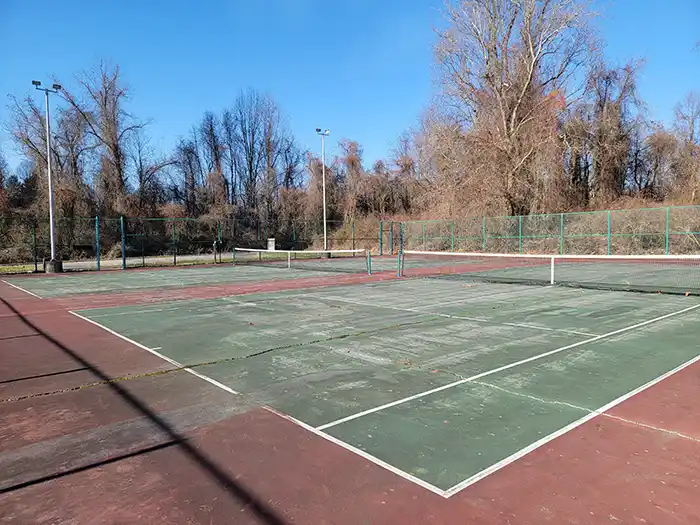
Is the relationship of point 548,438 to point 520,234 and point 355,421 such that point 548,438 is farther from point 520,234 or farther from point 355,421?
point 520,234

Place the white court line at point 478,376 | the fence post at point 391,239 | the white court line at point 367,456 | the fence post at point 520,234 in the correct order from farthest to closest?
the fence post at point 391,239 < the fence post at point 520,234 < the white court line at point 478,376 < the white court line at point 367,456

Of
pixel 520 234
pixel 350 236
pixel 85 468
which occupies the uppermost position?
pixel 350 236

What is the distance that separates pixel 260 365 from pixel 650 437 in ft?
12.8

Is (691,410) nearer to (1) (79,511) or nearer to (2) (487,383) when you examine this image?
(2) (487,383)

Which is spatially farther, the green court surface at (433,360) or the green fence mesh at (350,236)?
the green fence mesh at (350,236)

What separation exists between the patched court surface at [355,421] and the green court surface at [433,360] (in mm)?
29

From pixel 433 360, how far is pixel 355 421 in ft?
6.59

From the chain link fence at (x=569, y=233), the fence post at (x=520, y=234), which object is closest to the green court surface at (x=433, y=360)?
the chain link fence at (x=569, y=233)

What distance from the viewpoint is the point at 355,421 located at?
384 centimetres

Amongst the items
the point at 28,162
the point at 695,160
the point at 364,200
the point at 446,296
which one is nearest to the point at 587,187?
the point at 695,160

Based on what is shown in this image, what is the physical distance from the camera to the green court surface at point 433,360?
11.6 ft

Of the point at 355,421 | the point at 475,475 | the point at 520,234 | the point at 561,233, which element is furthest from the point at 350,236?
the point at 475,475

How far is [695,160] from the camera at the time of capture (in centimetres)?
3200

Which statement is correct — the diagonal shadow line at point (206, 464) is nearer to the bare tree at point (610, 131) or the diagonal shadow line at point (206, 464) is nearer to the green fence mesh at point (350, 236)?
the green fence mesh at point (350, 236)
